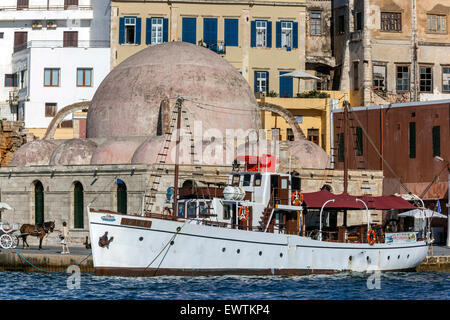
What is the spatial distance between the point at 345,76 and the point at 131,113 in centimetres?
1859

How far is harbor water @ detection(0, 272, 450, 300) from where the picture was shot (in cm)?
2544

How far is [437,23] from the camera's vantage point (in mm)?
55938

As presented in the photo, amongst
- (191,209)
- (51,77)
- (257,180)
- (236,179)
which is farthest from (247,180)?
(51,77)

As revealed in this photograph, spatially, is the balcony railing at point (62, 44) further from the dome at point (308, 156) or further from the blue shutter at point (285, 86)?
the dome at point (308, 156)

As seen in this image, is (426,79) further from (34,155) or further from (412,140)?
(34,155)

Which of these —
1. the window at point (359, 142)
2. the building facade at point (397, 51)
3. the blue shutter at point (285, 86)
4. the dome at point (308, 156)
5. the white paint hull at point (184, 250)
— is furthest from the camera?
the blue shutter at point (285, 86)

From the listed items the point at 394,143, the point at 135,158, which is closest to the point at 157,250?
the point at 135,158

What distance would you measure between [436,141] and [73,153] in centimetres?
1667

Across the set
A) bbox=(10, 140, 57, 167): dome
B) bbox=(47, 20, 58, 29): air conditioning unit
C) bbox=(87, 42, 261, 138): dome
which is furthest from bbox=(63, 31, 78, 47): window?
bbox=(10, 140, 57, 167): dome

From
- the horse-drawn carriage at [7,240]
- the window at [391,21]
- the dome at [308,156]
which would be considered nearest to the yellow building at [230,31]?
the window at [391,21]

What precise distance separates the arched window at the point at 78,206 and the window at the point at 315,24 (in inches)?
995

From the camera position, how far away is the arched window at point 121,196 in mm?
37750
